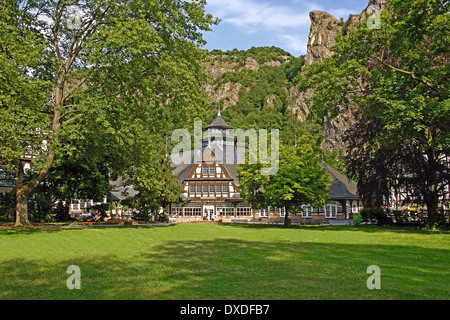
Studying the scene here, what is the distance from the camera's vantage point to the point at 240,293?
7062 millimetres

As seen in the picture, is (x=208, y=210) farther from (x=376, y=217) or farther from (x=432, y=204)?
(x=432, y=204)

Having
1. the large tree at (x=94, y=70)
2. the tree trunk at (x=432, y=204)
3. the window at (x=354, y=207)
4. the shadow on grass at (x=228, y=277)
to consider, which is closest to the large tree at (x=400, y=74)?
the tree trunk at (x=432, y=204)

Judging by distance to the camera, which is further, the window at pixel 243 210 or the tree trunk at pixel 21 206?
the window at pixel 243 210

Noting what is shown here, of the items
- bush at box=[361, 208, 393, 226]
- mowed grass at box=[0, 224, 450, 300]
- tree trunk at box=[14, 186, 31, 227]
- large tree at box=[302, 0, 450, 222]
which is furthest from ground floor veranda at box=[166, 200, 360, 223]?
mowed grass at box=[0, 224, 450, 300]

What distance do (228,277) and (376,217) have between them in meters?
36.0

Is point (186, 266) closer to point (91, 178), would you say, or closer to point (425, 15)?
point (425, 15)

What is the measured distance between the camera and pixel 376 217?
40.8 metres

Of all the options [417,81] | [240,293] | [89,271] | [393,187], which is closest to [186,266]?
[89,271]

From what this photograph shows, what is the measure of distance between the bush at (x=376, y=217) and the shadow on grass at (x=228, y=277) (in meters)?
28.1

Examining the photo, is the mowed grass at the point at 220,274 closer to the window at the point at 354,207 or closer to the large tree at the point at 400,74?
the large tree at the point at 400,74

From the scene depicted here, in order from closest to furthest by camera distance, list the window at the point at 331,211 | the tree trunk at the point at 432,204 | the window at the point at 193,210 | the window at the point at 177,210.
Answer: the tree trunk at the point at 432,204, the window at the point at 331,211, the window at the point at 193,210, the window at the point at 177,210

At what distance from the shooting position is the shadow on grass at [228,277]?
7.00 m

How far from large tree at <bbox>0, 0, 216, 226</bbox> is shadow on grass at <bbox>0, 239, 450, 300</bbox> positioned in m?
12.4

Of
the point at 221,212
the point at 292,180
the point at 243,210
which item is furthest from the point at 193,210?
the point at 292,180
